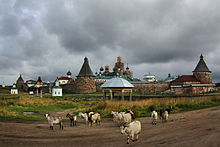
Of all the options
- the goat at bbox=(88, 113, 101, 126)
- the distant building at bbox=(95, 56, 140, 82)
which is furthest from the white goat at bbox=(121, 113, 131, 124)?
the distant building at bbox=(95, 56, 140, 82)

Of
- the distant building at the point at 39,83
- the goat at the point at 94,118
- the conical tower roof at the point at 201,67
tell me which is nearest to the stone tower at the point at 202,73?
the conical tower roof at the point at 201,67

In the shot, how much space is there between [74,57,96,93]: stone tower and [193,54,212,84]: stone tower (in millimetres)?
34738

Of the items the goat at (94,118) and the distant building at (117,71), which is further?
the distant building at (117,71)

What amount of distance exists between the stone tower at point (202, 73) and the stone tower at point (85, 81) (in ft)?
114

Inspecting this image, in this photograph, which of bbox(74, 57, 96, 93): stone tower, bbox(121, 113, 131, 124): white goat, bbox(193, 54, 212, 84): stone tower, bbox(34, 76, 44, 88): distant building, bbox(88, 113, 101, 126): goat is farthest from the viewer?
bbox(34, 76, 44, 88): distant building

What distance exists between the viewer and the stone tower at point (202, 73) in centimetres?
5901

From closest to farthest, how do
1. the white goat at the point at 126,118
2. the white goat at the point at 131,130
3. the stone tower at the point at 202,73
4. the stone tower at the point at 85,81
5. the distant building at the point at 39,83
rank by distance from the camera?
1. the white goat at the point at 131,130
2. the white goat at the point at 126,118
3. the stone tower at the point at 202,73
4. the stone tower at the point at 85,81
5. the distant building at the point at 39,83

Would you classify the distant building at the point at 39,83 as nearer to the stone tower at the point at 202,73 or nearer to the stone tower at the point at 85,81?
the stone tower at the point at 85,81

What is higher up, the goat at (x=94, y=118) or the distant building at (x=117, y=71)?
the distant building at (x=117, y=71)

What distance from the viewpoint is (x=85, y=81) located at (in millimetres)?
65875

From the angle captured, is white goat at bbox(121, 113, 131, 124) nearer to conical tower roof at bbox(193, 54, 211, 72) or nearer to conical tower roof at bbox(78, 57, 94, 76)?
conical tower roof at bbox(193, 54, 211, 72)

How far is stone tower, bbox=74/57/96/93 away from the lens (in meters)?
65.9

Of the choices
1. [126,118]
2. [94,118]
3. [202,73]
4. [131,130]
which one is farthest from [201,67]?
[131,130]

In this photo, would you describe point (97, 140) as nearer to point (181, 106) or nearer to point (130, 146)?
point (130, 146)
